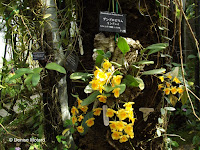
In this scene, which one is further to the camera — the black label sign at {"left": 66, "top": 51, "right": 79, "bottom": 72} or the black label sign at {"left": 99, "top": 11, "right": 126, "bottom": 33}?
the black label sign at {"left": 66, "top": 51, "right": 79, "bottom": 72}

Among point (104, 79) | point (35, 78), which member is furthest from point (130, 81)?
point (35, 78)

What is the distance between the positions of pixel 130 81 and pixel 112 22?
1.16ft

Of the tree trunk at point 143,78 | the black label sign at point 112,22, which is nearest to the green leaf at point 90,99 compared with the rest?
the tree trunk at point 143,78

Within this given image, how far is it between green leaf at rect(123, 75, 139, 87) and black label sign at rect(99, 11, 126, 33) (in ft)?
0.94

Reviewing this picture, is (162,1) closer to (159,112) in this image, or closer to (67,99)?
(159,112)

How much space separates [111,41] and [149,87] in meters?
0.37

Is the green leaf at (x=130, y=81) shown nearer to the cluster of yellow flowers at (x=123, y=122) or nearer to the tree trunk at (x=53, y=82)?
the cluster of yellow flowers at (x=123, y=122)

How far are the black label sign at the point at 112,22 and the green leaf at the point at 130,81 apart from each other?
0.94ft

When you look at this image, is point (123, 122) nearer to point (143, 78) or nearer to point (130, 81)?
point (130, 81)

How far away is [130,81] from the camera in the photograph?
89cm

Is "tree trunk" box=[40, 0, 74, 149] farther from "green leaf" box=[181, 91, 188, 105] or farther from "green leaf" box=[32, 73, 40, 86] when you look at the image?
"green leaf" box=[181, 91, 188, 105]

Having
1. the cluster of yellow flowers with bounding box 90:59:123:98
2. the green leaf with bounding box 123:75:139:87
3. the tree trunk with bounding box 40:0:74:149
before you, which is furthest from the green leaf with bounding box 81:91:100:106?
the tree trunk with bounding box 40:0:74:149

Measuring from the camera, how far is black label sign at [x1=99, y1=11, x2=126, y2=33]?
1.00 meters

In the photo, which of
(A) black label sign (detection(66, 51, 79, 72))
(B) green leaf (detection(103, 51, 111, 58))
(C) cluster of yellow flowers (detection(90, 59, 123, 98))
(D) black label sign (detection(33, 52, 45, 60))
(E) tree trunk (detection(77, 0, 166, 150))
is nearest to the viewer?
(C) cluster of yellow flowers (detection(90, 59, 123, 98))
